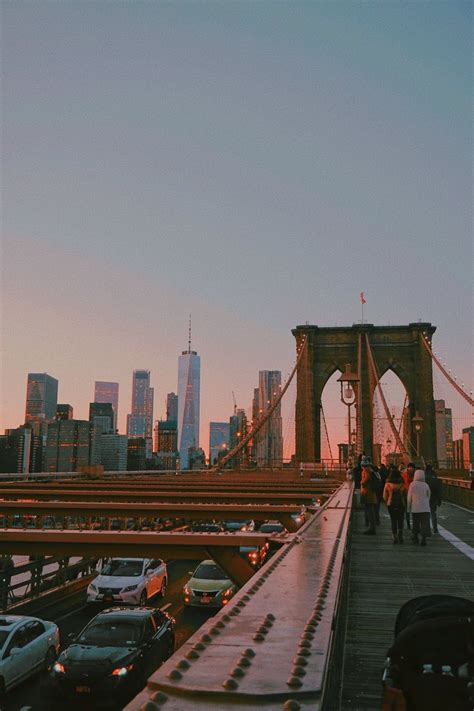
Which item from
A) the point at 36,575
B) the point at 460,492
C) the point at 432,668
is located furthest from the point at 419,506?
the point at 460,492

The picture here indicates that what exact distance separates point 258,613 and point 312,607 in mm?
341

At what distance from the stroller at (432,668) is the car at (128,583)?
19474 millimetres

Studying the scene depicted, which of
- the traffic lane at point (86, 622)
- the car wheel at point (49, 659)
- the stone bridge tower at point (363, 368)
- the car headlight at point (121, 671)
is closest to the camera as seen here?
the car headlight at point (121, 671)

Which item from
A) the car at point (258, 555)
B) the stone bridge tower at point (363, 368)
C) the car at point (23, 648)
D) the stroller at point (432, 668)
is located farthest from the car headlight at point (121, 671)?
the stone bridge tower at point (363, 368)

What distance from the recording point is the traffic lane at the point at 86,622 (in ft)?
41.5

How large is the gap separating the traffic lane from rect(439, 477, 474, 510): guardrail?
36.1 feet

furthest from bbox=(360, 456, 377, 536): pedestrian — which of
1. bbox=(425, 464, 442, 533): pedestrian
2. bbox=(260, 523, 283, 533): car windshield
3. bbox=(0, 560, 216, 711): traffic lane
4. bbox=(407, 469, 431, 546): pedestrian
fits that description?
Result: bbox=(260, 523, 283, 533): car windshield

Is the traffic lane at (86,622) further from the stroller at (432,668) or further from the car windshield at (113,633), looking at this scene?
the stroller at (432,668)

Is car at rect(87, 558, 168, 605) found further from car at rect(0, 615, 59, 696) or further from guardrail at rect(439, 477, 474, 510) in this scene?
guardrail at rect(439, 477, 474, 510)

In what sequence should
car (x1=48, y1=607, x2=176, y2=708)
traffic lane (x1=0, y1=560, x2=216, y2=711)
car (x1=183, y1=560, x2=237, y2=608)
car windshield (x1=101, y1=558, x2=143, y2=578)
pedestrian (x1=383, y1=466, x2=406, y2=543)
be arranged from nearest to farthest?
car (x1=48, y1=607, x2=176, y2=708) < traffic lane (x1=0, y1=560, x2=216, y2=711) < pedestrian (x1=383, y1=466, x2=406, y2=543) < car (x1=183, y1=560, x2=237, y2=608) < car windshield (x1=101, y1=558, x2=143, y2=578)

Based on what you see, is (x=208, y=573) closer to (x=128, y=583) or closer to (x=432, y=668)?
(x=128, y=583)

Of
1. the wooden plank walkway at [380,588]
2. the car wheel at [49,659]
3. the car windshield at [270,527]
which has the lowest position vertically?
the car wheel at [49,659]

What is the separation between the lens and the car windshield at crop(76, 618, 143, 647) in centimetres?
1341

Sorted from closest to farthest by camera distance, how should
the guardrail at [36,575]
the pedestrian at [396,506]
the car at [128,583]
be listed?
the pedestrian at [396,506]
the guardrail at [36,575]
the car at [128,583]
